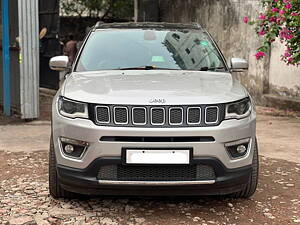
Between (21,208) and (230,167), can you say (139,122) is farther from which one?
(21,208)

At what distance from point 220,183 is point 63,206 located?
4.66ft

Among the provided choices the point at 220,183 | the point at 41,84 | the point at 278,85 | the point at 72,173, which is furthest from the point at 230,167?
the point at 41,84

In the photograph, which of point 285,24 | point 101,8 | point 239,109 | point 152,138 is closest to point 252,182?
point 239,109

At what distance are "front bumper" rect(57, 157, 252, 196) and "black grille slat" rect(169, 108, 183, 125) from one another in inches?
12.5

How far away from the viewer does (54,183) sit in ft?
13.7

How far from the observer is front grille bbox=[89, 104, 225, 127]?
11.9 feet

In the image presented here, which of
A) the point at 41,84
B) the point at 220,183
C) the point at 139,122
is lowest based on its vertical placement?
the point at 41,84

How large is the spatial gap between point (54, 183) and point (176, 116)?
1.32 metres

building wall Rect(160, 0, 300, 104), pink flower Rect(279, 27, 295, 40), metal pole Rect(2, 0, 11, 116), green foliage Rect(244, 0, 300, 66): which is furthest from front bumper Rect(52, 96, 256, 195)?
building wall Rect(160, 0, 300, 104)

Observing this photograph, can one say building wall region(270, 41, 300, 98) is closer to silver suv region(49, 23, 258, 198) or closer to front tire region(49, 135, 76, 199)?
silver suv region(49, 23, 258, 198)

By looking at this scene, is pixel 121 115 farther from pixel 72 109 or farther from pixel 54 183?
pixel 54 183

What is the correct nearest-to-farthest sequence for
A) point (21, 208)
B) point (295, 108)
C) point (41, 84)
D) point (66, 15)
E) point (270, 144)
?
point (21, 208)
point (270, 144)
point (295, 108)
point (41, 84)
point (66, 15)

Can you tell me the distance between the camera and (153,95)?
3736mm

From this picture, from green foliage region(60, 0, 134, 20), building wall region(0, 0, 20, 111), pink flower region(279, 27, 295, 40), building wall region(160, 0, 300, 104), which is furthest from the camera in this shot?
green foliage region(60, 0, 134, 20)
